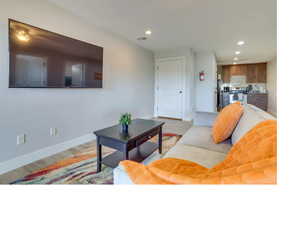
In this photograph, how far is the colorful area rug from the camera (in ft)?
5.23

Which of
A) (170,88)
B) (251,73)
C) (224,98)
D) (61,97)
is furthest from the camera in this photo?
(251,73)

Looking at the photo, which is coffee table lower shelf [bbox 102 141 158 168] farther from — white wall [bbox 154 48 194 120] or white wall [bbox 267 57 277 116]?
white wall [bbox 267 57 277 116]

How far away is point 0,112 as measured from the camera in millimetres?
1774

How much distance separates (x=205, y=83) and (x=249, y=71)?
11.5 ft

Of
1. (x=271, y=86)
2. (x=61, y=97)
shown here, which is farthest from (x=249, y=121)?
(x=271, y=86)

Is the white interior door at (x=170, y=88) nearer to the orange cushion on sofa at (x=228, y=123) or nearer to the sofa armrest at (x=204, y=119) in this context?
the sofa armrest at (x=204, y=119)

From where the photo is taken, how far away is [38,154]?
2.13m

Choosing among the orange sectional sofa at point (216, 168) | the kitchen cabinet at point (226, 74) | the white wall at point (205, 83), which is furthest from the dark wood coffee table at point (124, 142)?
the kitchen cabinet at point (226, 74)

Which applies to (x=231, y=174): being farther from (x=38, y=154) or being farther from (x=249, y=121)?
(x=38, y=154)

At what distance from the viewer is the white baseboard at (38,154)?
72.1 inches

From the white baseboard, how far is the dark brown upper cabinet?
7.34m

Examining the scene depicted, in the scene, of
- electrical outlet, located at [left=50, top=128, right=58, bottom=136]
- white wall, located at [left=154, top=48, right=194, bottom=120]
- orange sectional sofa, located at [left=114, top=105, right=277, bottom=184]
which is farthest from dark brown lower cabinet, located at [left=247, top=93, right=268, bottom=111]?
electrical outlet, located at [left=50, top=128, right=58, bottom=136]

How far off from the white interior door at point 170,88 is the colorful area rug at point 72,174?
127 inches
